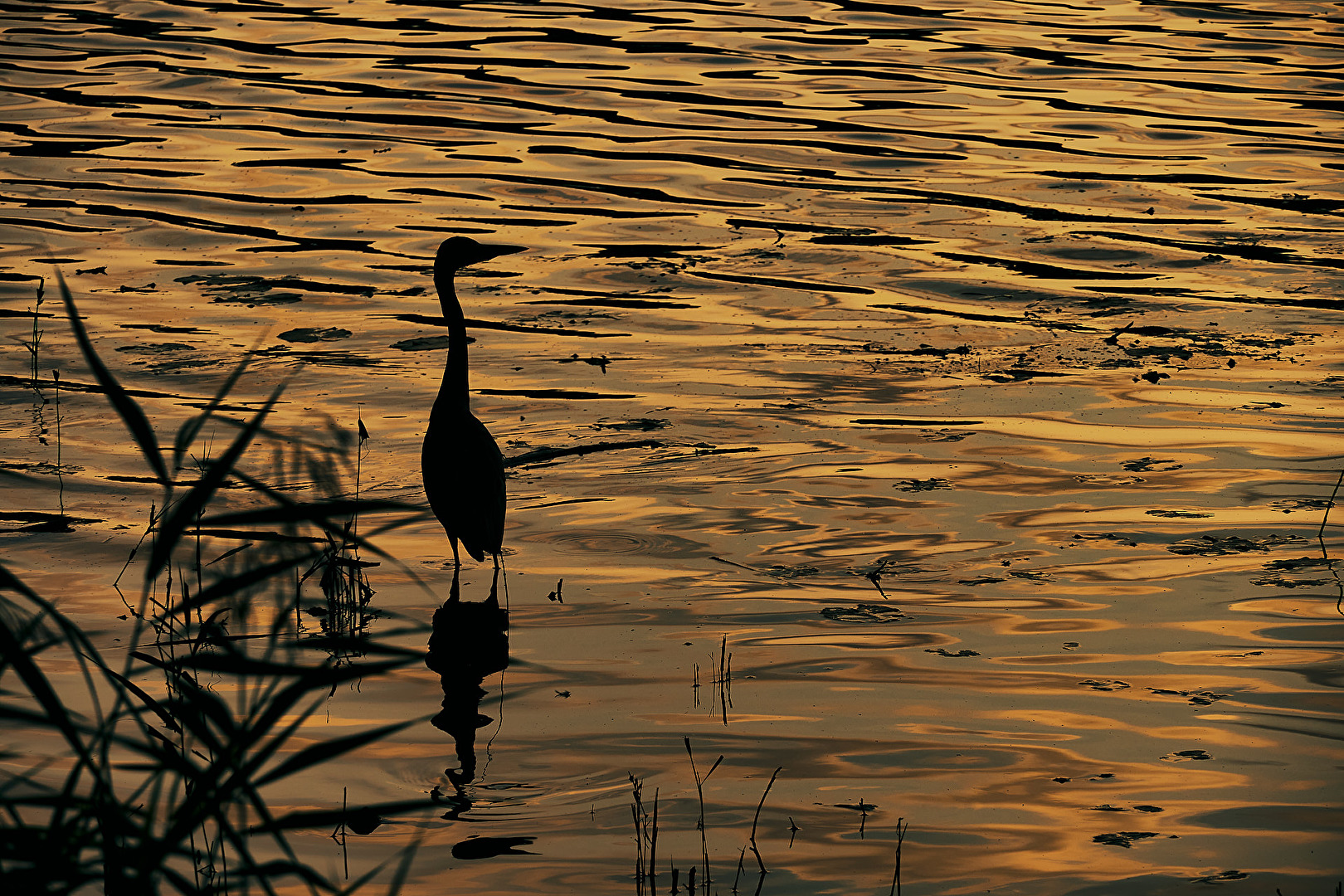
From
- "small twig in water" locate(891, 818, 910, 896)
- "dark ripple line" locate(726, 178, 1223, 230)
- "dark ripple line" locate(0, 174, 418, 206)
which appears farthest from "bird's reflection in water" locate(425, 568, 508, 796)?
"dark ripple line" locate(726, 178, 1223, 230)

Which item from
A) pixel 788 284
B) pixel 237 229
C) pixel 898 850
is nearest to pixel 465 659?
pixel 898 850

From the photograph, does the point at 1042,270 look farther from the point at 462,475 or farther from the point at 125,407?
the point at 125,407

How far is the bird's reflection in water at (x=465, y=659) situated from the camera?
Result: 5742mm

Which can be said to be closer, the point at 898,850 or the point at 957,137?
the point at 898,850

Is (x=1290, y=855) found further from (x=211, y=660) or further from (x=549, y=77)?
(x=549, y=77)

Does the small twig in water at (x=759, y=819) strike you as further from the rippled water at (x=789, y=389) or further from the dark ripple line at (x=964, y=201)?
the dark ripple line at (x=964, y=201)

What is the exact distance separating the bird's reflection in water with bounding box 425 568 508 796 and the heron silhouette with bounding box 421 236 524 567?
0.62ft

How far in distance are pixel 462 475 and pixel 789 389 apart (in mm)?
3094

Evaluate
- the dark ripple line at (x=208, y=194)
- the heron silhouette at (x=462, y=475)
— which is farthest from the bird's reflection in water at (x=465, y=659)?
the dark ripple line at (x=208, y=194)

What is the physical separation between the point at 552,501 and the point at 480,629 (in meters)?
1.52

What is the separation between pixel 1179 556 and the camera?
23.9 ft

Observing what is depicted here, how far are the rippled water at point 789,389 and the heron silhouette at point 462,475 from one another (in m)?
0.23

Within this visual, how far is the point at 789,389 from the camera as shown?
9734 mm

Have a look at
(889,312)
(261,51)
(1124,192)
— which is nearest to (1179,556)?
(889,312)
